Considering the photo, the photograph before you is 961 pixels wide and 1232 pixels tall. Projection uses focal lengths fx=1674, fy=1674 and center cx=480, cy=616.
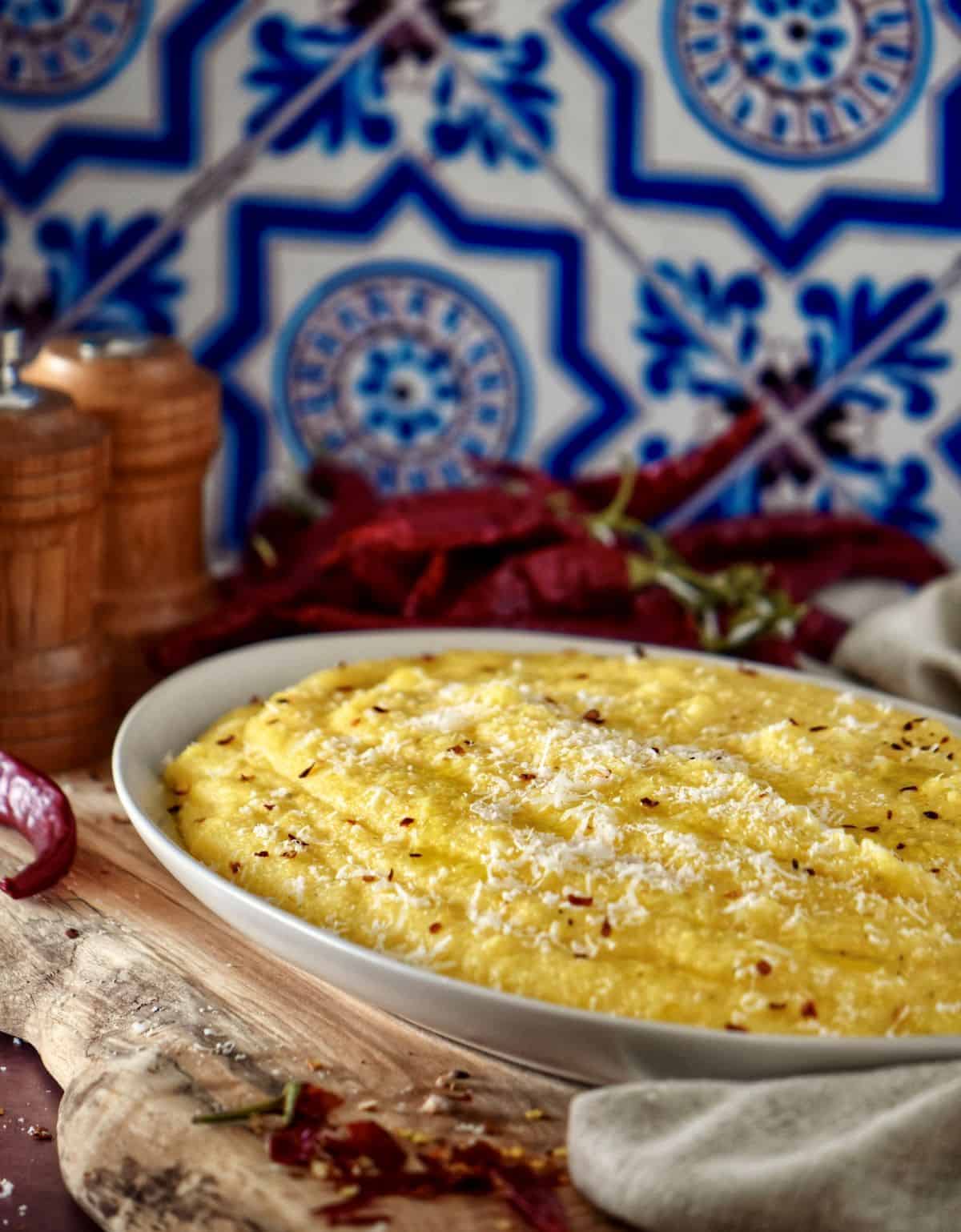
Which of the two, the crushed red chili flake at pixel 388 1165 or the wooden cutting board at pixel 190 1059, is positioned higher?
the crushed red chili flake at pixel 388 1165

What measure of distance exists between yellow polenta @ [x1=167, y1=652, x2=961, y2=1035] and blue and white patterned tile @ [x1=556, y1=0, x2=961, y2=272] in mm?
1027

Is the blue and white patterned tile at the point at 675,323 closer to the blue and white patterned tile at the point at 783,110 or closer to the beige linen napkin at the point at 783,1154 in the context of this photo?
the blue and white patterned tile at the point at 783,110

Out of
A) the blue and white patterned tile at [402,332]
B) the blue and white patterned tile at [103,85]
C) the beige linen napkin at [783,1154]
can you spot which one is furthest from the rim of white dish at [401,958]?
the blue and white patterned tile at [103,85]

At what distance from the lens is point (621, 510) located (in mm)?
2584

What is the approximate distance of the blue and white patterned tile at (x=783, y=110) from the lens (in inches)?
101

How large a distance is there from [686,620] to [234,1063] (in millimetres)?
1069

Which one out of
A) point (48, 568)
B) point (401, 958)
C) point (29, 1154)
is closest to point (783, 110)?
point (48, 568)

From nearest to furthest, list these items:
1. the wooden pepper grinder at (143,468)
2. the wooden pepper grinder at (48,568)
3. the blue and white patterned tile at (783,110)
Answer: the wooden pepper grinder at (48,568) → the wooden pepper grinder at (143,468) → the blue and white patterned tile at (783,110)

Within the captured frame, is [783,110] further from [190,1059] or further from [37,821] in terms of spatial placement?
[190,1059]

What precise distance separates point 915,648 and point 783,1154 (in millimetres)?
1115

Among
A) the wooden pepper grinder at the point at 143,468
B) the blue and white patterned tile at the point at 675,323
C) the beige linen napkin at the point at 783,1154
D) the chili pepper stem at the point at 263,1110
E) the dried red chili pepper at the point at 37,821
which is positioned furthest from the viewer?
the blue and white patterned tile at the point at 675,323

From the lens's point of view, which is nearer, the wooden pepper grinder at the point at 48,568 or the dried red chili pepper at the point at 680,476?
the wooden pepper grinder at the point at 48,568

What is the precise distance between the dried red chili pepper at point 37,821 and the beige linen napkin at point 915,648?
108 cm

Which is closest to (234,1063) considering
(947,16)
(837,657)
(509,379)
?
(837,657)
